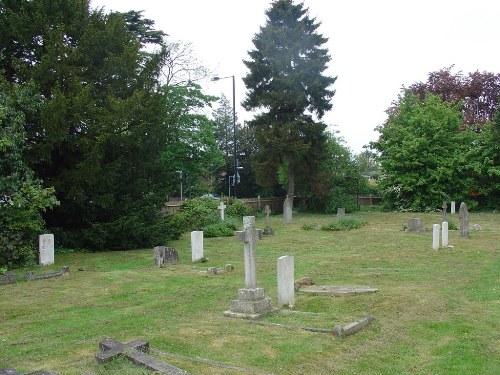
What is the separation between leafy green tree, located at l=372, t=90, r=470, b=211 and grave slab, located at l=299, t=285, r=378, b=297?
26.1m

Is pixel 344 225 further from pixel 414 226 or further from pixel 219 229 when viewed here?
pixel 219 229

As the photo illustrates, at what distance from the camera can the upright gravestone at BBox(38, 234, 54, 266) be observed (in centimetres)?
1593

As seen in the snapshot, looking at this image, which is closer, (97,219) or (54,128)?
(54,128)

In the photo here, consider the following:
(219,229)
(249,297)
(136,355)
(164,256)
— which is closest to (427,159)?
(219,229)

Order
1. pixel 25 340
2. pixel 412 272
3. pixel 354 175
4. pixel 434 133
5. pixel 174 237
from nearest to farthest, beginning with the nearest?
pixel 25 340
pixel 412 272
pixel 174 237
pixel 434 133
pixel 354 175

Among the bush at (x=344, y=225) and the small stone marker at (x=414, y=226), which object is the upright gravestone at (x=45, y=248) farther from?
the small stone marker at (x=414, y=226)

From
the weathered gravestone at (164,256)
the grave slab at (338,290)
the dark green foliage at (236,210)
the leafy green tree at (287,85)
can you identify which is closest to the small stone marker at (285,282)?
the grave slab at (338,290)

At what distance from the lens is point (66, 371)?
590cm

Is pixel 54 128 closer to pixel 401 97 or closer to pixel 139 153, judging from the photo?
pixel 139 153

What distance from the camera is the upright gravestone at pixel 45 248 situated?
15932 millimetres

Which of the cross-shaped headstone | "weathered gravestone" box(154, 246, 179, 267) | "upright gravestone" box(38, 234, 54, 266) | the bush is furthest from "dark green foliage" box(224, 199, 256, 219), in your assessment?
the cross-shaped headstone

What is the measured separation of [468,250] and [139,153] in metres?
13.0

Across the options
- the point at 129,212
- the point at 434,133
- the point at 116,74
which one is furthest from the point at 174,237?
the point at 434,133

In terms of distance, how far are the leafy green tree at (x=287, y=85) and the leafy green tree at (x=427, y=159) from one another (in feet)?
19.3
